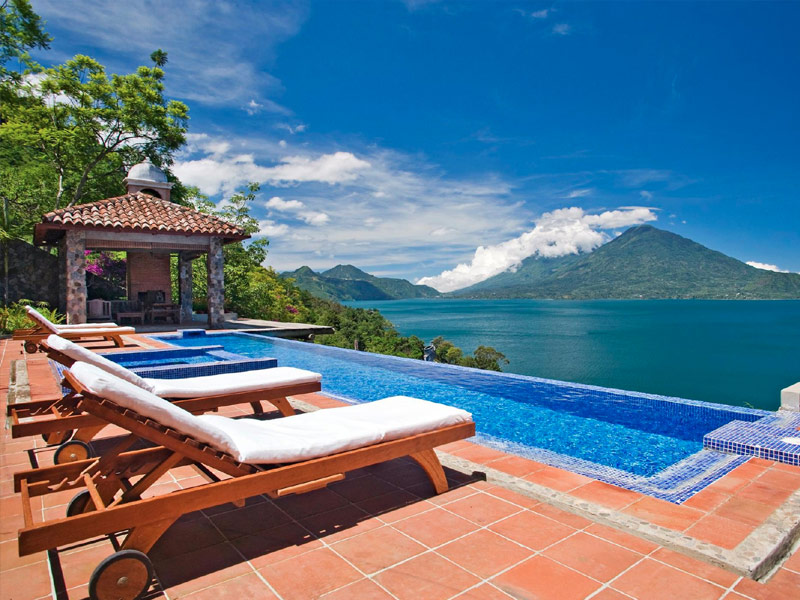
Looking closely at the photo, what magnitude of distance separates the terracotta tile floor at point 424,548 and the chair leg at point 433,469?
0.07 metres

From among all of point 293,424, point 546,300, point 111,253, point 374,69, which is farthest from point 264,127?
point 546,300

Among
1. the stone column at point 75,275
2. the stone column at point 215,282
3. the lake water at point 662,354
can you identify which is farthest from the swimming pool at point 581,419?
the lake water at point 662,354

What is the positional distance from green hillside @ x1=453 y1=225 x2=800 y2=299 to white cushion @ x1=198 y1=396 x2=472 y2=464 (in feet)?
551

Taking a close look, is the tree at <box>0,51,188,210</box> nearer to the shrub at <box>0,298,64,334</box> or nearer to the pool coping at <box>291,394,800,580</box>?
the shrub at <box>0,298,64,334</box>

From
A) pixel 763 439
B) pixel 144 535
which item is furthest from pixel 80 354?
pixel 763 439

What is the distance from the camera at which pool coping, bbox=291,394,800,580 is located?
7.05 feet

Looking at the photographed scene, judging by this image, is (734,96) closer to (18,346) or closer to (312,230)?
(312,230)

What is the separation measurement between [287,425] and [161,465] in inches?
31.8

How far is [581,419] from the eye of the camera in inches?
240

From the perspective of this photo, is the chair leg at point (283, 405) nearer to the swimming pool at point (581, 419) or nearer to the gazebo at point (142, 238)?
the swimming pool at point (581, 419)

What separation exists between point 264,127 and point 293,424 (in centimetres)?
2340

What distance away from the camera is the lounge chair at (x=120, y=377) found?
10.0ft

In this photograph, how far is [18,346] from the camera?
10727 millimetres

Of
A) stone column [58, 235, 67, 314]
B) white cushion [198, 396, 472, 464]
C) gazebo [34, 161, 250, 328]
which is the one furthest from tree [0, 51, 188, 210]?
white cushion [198, 396, 472, 464]
